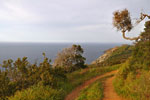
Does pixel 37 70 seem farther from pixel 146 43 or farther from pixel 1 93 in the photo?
pixel 146 43

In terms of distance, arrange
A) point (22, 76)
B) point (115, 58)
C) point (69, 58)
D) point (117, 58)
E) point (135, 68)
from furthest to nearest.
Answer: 1. point (115, 58)
2. point (117, 58)
3. point (69, 58)
4. point (22, 76)
5. point (135, 68)

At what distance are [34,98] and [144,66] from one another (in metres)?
7.86

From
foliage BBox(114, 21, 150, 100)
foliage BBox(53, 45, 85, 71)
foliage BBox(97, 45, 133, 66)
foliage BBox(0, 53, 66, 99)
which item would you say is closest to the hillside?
foliage BBox(97, 45, 133, 66)

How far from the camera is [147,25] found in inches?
434

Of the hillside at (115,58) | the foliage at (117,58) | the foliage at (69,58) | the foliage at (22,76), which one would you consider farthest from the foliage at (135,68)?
the hillside at (115,58)

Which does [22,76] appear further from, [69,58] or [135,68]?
[135,68]

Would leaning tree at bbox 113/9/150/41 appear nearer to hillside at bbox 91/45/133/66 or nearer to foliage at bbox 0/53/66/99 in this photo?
foliage at bbox 0/53/66/99

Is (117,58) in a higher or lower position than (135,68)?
lower

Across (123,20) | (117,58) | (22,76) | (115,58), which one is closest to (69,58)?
(22,76)

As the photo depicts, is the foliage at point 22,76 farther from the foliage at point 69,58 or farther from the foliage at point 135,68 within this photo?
the foliage at point 69,58

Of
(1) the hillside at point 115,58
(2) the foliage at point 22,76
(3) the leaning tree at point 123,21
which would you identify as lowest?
(1) the hillside at point 115,58

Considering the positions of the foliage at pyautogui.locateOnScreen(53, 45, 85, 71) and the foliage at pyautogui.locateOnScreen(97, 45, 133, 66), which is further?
the foliage at pyautogui.locateOnScreen(97, 45, 133, 66)

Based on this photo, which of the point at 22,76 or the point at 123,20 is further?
the point at 22,76

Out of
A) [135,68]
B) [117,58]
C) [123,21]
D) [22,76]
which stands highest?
[123,21]
